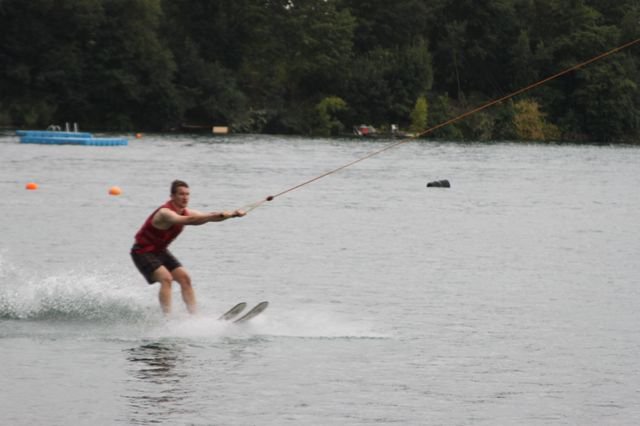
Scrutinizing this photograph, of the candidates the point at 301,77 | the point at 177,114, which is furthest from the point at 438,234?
the point at 301,77

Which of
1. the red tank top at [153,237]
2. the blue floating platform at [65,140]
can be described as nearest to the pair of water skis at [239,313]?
the red tank top at [153,237]

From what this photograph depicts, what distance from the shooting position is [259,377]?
11312mm

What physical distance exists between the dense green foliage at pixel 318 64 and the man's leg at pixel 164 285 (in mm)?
60747

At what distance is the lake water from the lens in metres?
10.5

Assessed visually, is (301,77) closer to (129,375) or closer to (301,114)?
(301,114)

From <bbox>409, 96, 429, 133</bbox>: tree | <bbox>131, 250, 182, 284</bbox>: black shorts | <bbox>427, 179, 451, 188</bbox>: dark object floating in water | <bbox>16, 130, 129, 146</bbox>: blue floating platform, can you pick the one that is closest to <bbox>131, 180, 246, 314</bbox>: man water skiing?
<bbox>131, 250, 182, 284</bbox>: black shorts

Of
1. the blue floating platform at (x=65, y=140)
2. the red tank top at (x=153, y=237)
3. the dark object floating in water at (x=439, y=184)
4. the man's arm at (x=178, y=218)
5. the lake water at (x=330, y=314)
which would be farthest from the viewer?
the blue floating platform at (x=65, y=140)

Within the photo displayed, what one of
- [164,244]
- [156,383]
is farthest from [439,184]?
[156,383]

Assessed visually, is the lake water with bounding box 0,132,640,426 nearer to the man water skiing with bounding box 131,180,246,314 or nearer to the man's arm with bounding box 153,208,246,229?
the man water skiing with bounding box 131,180,246,314

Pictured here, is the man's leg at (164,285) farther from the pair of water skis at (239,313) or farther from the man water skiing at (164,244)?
the pair of water skis at (239,313)

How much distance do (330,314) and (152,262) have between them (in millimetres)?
2458

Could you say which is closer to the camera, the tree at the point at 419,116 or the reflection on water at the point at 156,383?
the reflection on water at the point at 156,383

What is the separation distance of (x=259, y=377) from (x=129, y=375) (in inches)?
42.8

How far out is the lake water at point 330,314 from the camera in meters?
10.5
